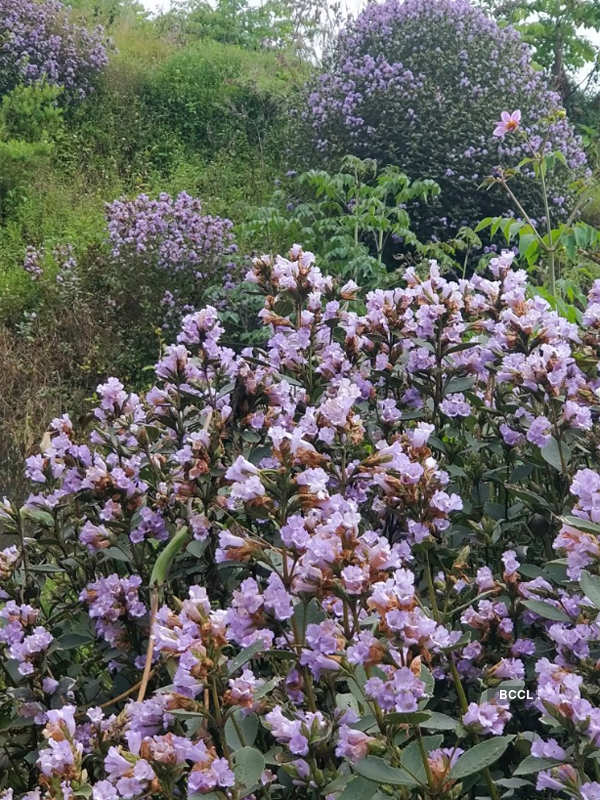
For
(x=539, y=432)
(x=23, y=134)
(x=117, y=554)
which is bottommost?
(x=23, y=134)

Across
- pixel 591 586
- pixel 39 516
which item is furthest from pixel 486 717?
pixel 39 516

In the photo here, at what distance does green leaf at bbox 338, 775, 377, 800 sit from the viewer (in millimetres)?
973

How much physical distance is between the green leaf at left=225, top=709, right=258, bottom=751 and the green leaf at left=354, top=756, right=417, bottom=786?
0.18 m

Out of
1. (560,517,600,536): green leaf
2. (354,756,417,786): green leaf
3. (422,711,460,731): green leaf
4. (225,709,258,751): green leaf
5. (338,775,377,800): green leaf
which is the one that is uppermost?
(560,517,600,536): green leaf

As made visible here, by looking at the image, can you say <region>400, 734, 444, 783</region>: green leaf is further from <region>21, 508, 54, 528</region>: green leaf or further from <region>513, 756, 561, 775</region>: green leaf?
<region>21, 508, 54, 528</region>: green leaf

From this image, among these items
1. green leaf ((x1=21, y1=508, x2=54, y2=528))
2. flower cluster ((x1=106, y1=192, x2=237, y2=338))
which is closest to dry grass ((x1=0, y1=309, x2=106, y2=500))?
flower cluster ((x1=106, y1=192, x2=237, y2=338))

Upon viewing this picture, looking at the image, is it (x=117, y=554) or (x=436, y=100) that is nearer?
(x=117, y=554)

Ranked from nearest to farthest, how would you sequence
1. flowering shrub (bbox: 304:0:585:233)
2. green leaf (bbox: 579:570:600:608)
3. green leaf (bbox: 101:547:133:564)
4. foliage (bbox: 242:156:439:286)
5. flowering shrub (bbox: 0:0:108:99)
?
1. green leaf (bbox: 579:570:600:608)
2. green leaf (bbox: 101:547:133:564)
3. foliage (bbox: 242:156:439:286)
4. flowering shrub (bbox: 304:0:585:233)
5. flowering shrub (bbox: 0:0:108:99)

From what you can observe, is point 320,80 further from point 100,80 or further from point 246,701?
point 246,701

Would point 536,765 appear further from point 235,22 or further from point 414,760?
point 235,22

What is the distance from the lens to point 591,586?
1041mm

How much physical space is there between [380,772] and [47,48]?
10.3m

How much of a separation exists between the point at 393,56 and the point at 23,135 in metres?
3.58

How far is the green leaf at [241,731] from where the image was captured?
3.48ft
